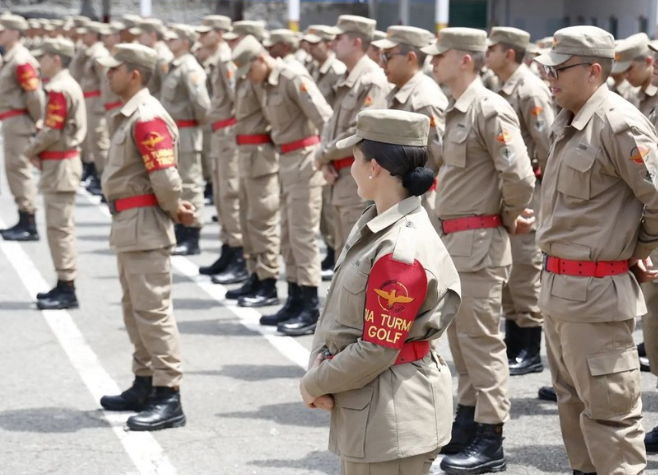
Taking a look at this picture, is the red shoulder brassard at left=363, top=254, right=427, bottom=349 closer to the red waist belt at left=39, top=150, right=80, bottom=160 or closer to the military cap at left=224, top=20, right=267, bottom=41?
the red waist belt at left=39, top=150, right=80, bottom=160

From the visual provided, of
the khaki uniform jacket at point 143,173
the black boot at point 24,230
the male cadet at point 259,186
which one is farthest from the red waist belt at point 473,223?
the black boot at point 24,230

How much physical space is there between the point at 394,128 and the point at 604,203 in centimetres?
154

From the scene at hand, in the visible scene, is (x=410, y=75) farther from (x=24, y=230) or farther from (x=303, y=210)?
(x=24, y=230)

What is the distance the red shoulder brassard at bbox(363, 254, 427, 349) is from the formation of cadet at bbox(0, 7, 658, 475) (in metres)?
0.01

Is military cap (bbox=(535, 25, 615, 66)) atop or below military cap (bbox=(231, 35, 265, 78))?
atop

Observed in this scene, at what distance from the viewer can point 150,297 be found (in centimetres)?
670

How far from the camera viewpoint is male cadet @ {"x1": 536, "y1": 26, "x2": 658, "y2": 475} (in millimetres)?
5027

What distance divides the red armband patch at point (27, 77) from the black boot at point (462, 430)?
25.7 feet

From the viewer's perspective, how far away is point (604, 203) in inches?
200

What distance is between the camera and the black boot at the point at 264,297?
10180 millimetres

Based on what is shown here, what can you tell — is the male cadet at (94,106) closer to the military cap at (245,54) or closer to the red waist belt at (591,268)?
the military cap at (245,54)

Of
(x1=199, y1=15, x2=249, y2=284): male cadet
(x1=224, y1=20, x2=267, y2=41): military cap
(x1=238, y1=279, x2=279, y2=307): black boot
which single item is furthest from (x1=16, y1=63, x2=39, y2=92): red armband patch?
(x1=238, y1=279, x2=279, y2=307): black boot

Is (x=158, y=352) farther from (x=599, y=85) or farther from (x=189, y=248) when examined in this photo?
(x=189, y=248)

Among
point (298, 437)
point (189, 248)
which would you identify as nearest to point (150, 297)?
point (298, 437)
